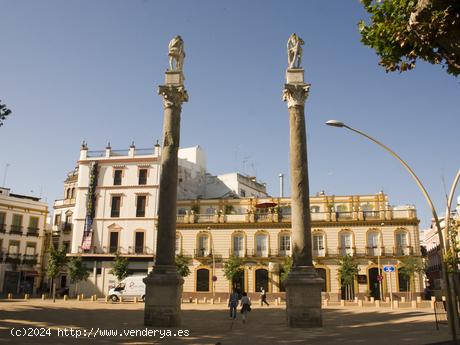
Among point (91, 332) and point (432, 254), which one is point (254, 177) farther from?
point (91, 332)

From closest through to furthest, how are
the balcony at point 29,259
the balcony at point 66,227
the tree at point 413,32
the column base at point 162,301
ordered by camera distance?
the tree at point 413,32 < the column base at point 162,301 < the balcony at point 29,259 < the balcony at point 66,227

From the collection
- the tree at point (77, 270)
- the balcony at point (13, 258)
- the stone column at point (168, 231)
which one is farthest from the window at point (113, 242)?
the stone column at point (168, 231)

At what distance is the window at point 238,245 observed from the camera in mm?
47741

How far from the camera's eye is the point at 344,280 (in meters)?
43.4

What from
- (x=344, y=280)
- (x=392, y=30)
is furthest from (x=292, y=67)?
(x=344, y=280)

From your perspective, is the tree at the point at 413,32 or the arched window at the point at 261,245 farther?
the arched window at the point at 261,245

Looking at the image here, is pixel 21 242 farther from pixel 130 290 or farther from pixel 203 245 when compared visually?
pixel 203 245

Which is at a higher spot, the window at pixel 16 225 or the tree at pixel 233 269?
the window at pixel 16 225

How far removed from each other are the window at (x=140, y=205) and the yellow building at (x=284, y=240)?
4.39 metres

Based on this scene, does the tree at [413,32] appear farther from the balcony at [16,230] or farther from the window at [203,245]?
the balcony at [16,230]

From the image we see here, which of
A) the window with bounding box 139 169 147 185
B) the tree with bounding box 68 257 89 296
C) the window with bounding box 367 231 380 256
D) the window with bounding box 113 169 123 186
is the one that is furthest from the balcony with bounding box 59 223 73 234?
the window with bounding box 367 231 380 256

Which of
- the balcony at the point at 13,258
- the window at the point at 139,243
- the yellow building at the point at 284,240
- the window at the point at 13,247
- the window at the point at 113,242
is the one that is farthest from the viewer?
the window at the point at 13,247

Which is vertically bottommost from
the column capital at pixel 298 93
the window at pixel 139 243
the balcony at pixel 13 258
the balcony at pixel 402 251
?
the balcony at pixel 13 258

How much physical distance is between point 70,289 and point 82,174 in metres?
13.2
